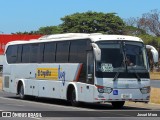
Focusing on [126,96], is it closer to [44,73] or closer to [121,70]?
[121,70]

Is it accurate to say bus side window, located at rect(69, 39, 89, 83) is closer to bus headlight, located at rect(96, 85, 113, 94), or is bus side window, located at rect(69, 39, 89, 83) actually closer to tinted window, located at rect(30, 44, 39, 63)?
bus headlight, located at rect(96, 85, 113, 94)

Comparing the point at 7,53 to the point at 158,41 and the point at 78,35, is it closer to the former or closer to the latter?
the point at 78,35

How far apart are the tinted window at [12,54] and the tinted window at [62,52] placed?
16.1 feet

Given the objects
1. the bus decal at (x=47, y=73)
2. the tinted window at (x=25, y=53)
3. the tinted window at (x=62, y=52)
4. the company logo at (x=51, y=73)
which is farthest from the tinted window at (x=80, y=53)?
the tinted window at (x=25, y=53)

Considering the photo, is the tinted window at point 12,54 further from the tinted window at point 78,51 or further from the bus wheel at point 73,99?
the bus wheel at point 73,99

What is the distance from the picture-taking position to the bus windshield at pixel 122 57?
69.8ft

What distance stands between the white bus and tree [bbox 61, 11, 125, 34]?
7075 centimetres

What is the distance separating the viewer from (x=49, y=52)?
25234 mm

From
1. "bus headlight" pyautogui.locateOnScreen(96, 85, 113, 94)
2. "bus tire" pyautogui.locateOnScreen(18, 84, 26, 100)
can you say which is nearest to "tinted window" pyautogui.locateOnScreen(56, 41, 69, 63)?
"bus headlight" pyautogui.locateOnScreen(96, 85, 113, 94)

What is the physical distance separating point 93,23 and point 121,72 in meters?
76.2

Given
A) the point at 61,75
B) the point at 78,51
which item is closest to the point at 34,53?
the point at 61,75

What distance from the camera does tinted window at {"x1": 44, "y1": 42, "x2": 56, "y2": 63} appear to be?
24.9 meters

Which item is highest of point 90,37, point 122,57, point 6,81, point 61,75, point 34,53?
point 90,37

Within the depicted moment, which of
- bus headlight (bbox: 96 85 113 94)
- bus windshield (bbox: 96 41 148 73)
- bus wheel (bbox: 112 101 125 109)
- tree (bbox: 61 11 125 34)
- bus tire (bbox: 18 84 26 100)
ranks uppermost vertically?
tree (bbox: 61 11 125 34)
